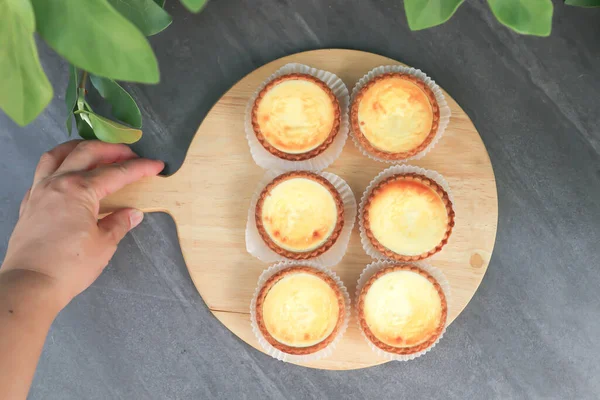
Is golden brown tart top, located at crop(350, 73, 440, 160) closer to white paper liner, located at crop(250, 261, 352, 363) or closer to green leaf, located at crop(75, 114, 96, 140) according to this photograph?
white paper liner, located at crop(250, 261, 352, 363)

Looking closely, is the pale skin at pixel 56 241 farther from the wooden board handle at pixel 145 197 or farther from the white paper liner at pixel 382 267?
the white paper liner at pixel 382 267

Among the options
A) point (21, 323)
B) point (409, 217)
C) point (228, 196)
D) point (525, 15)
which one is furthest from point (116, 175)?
point (525, 15)

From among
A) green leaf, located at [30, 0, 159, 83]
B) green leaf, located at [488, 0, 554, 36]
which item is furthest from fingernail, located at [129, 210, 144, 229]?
green leaf, located at [488, 0, 554, 36]

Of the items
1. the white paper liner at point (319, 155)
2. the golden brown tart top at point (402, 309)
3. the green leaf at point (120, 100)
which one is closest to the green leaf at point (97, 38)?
the green leaf at point (120, 100)

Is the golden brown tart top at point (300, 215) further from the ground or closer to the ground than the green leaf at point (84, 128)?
closer to the ground

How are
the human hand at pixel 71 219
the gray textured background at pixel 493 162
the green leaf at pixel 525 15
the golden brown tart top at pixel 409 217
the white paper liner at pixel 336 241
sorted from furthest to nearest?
the gray textured background at pixel 493 162 → the white paper liner at pixel 336 241 → the golden brown tart top at pixel 409 217 → the human hand at pixel 71 219 → the green leaf at pixel 525 15

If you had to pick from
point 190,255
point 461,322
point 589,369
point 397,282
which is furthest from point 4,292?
point 589,369
